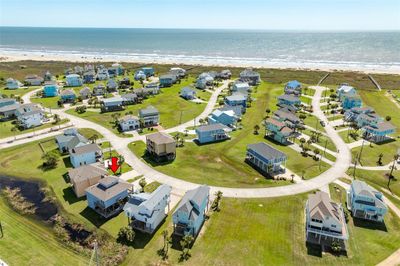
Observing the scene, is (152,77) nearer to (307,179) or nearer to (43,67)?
(43,67)

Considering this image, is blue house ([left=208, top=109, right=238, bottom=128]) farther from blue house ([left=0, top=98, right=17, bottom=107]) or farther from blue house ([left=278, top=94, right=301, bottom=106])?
blue house ([left=0, top=98, right=17, bottom=107])

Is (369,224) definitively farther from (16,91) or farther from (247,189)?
(16,91)

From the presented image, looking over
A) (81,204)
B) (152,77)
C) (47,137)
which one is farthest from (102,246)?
(152,77)

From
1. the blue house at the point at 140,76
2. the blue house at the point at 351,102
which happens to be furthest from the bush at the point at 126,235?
the blue house at the point at 140,76

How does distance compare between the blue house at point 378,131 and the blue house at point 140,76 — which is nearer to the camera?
the blue house at point 378,131

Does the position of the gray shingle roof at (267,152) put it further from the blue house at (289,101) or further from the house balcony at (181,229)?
the blue house at (289,101)

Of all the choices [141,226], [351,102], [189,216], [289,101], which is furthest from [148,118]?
[351,102]
